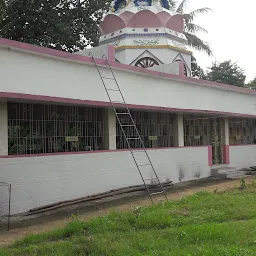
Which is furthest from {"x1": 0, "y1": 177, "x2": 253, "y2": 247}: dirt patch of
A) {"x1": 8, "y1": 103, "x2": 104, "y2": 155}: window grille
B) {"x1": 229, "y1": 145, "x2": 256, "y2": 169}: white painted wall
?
{"x1": 229, "y1": 145, "x2": 256, "y2": 169}: white painted wall

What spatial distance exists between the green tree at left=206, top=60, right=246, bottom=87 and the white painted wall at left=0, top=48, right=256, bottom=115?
1952 centimetres

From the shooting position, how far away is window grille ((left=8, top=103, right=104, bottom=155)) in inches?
353

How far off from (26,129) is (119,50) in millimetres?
8711

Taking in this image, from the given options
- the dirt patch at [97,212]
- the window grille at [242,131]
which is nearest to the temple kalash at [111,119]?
the dirt patch at [97,212]

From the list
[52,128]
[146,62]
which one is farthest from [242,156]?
[52,128]

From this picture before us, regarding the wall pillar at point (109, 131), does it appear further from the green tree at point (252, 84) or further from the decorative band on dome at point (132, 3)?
the green tree at point (252, 84)

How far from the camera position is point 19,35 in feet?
66.1

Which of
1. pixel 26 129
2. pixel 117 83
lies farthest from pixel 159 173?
pixel 26 129

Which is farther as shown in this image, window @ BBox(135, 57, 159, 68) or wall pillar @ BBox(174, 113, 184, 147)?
window @ BBox(135, 57, 159, 68)

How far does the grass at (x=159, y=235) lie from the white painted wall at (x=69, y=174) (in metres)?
2.50

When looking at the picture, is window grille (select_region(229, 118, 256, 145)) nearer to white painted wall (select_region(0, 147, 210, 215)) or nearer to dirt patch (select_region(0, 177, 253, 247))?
dirt patch (select_region(0, 177, 253, 247))

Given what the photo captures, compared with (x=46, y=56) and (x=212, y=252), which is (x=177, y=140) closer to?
(x=46, y=56)

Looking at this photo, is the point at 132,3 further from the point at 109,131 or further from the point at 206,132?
the point at 109,131

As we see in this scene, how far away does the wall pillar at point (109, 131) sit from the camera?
35.9 feet
